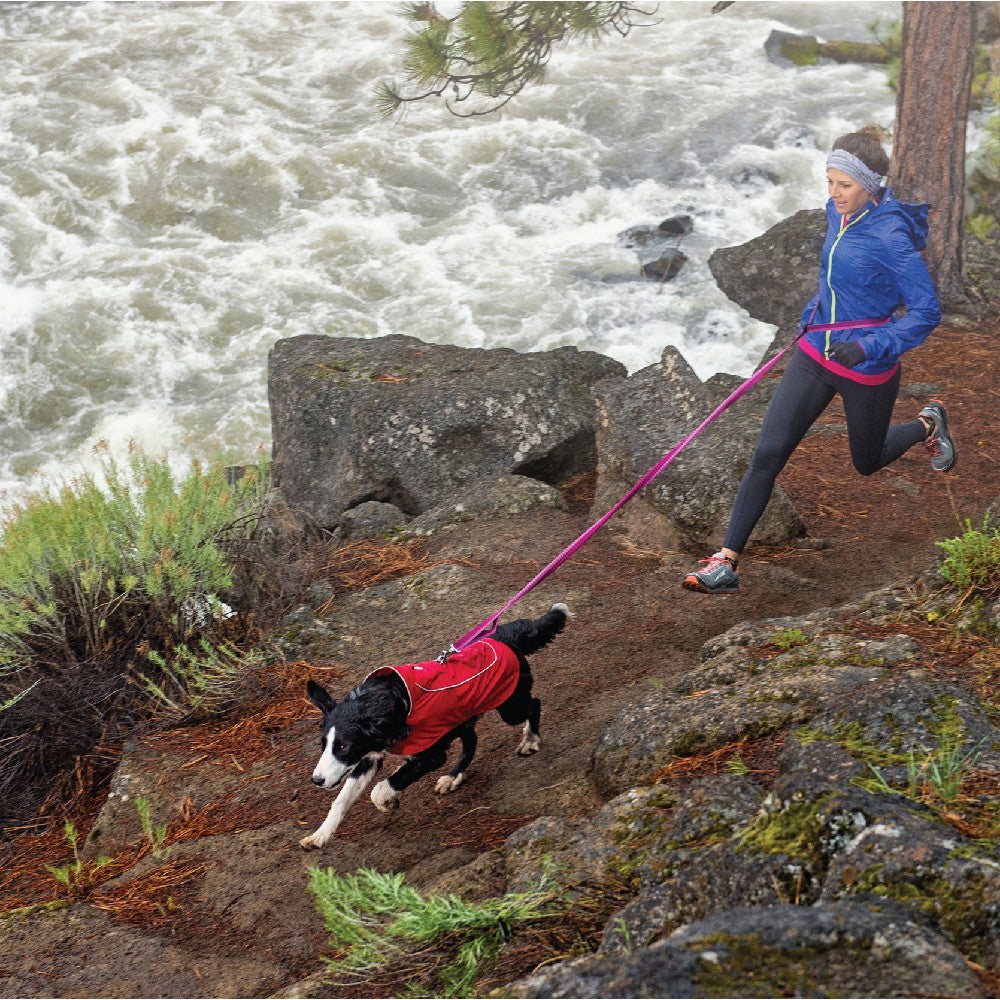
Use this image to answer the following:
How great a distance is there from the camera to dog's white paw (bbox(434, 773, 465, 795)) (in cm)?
443

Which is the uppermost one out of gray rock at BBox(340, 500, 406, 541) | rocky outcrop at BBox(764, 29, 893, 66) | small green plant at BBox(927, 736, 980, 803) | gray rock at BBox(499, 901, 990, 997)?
gray rock at BBox(499, 901, 990, 997)

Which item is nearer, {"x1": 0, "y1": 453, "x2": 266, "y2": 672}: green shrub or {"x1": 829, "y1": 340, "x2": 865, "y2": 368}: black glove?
{"x1": 829, "y1": 340, "x2": 865, "y2": 368}: black glove

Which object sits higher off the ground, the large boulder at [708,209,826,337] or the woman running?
the woman running

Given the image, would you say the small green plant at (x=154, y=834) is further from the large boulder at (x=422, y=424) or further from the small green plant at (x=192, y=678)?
the large boulder at (x=422, y=424)

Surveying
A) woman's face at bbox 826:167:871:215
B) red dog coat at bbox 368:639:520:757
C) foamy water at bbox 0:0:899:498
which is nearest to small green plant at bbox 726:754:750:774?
red dog coat at bbox 368:639:520:757

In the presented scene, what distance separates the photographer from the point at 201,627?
5.49 m

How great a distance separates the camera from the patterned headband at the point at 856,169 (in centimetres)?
461

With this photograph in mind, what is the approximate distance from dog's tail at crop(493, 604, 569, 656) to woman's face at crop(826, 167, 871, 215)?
82.6 inches

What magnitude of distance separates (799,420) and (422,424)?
3.29 m

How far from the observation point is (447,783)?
4438 mm

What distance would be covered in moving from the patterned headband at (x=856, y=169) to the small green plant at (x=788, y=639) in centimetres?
191

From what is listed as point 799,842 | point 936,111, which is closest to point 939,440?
point 799,842

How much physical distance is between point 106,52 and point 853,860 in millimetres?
17016

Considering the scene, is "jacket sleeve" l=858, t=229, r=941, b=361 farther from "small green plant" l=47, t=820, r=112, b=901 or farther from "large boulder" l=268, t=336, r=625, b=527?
"small green plant" l=47, t=820, r=112, b=901
